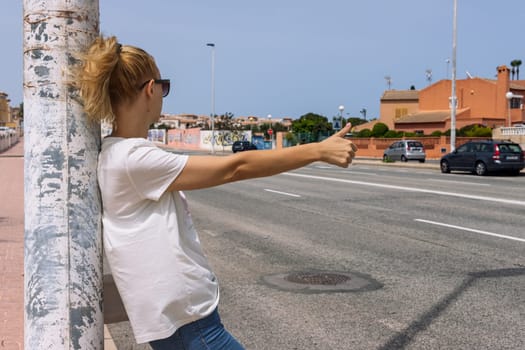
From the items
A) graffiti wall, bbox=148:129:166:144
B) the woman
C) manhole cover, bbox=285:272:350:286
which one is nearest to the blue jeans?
the woman

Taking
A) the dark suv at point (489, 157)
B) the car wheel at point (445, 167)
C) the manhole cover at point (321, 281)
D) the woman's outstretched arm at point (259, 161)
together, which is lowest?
the manhole cover at point (321, 281)

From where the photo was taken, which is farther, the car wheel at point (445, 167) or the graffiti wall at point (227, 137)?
the graffiti wall at point (227, 137)

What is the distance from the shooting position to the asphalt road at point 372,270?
17.4 feet

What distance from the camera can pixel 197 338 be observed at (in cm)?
221

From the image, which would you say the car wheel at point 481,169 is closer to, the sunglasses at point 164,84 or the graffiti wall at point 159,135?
the sunglasses at point 164,84

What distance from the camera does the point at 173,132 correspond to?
102875 millimetres

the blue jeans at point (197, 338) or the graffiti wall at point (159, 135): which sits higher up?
the graffiti wall at point (159, 135)

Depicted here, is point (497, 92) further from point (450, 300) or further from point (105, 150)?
point (105, 150)

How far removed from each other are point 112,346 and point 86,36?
10.2 ft

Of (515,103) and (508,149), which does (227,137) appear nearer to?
(515,103)

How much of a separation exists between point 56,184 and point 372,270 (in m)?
5.99

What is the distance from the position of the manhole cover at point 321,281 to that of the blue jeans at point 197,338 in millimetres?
4598

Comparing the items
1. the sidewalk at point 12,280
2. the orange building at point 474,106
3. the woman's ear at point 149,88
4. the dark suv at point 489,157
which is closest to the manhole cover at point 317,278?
the sidewalk at point 12,280

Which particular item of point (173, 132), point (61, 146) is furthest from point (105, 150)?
point (173, 132)
